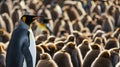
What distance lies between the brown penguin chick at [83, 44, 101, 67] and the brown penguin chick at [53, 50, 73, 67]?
1.25 ft

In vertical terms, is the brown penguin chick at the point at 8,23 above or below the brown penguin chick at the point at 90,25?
above

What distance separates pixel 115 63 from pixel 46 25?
5377mm

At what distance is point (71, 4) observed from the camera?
67.4 ft

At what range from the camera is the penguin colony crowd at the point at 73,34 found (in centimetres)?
925

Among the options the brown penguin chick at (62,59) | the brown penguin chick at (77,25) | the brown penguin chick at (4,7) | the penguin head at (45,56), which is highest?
the brown penguin chick at (4,7)

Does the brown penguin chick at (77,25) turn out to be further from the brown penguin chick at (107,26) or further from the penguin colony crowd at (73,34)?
the brown penguin chick at (107,26)

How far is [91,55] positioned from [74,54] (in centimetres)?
36

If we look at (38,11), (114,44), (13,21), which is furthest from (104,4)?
(114,44)

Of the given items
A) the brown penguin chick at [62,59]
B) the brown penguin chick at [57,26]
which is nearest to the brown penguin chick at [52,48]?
the brown penguin chick at [62,59]

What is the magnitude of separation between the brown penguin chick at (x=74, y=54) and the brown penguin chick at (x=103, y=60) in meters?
0.63

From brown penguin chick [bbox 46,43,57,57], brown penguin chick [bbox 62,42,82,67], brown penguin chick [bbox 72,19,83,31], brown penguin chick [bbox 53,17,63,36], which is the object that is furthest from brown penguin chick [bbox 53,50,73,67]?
brown penguin chick [bbox 72,19,83,31]

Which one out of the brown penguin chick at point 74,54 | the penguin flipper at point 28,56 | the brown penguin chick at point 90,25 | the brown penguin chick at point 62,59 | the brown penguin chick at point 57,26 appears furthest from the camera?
the brown penguin chick at point 90,25

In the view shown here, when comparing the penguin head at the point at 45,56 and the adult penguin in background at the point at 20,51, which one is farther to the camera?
the penguin head at the point at 45,56

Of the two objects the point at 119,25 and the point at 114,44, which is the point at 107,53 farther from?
the point at 119,25
